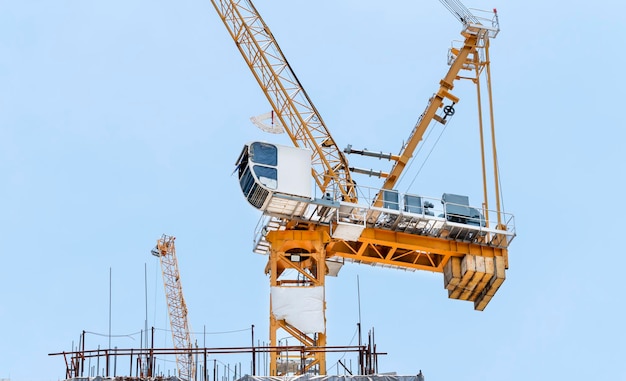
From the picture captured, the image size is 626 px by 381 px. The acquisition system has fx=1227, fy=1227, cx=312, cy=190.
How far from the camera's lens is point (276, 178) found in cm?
6488

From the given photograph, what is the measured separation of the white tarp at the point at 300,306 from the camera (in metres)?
66.1

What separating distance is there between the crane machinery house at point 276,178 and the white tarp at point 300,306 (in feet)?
14.1

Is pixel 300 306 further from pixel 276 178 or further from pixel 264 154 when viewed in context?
pixel 264 154

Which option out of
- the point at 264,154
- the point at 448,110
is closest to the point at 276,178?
the point at 264,154

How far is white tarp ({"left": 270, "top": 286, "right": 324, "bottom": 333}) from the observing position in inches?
2601

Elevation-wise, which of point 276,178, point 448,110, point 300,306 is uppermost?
point 448,110

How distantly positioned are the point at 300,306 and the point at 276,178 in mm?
7200

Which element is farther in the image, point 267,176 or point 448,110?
point 448,110

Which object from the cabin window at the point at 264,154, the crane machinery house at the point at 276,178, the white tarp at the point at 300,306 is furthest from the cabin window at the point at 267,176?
the white tarp at the point at 300,306

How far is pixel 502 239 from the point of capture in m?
69.4

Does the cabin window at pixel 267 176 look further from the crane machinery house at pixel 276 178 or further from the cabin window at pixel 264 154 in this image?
the cabin window at pixel 264 154

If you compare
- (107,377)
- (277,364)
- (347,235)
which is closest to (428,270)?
(347,235)

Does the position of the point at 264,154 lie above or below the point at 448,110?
below

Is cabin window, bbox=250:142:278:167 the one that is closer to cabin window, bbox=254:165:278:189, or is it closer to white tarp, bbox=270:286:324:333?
cabin window, bbox=254:165:278:189
